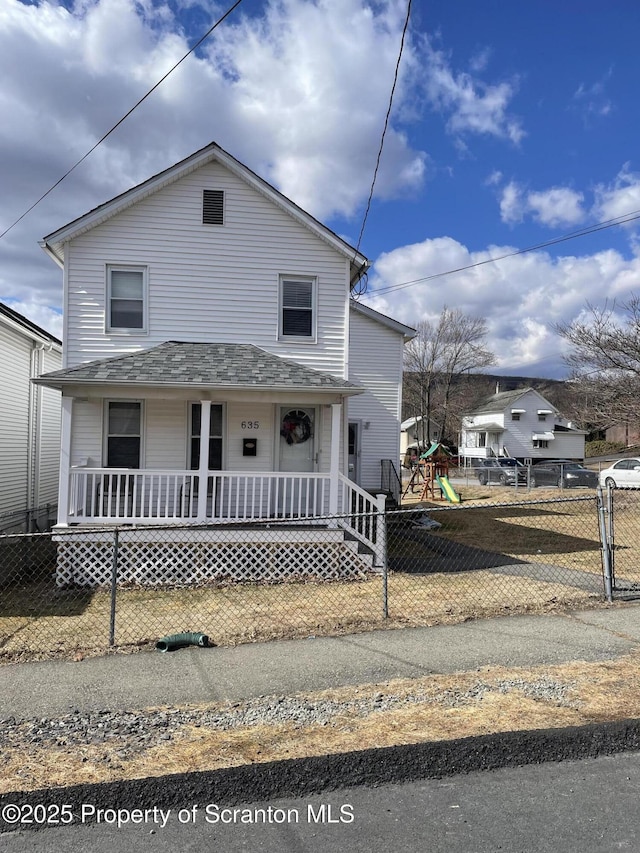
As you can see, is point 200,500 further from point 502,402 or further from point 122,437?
point 502,402

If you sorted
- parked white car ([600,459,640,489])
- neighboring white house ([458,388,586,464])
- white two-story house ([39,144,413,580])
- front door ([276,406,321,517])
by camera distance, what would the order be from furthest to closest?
neighboring white house ([458,388,586,464]) → parked white car ([600,459,640,489]) → front door ([276,406,321,517]) → white two-story house ([39,144,413,580])

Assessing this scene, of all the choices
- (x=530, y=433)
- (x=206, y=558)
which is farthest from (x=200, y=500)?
(x=530, y=433)

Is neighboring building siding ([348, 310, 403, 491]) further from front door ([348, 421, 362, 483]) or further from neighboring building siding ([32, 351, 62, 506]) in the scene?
neighboring building siding ([32, 351, 62, 506])

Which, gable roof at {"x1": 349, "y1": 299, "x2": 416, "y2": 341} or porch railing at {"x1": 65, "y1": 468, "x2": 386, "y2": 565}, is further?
gable roof at {"x1": 349, "y1": 299, "x2": 416, "y2": 341}

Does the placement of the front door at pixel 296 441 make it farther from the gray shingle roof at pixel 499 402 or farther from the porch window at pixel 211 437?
the gray shingle roof at pixel 499 402

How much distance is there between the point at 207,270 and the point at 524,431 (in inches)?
1738

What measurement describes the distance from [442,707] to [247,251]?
9843 mm

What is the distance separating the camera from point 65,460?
10.6 meters

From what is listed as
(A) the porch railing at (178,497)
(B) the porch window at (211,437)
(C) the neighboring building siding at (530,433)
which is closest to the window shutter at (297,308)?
(B) the porch window at (211,437)

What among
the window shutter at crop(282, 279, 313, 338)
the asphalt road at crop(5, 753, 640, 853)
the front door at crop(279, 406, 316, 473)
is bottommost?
the asphalt road at crop(5, 753, 640, 853)

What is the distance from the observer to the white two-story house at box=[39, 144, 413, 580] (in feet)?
38.2

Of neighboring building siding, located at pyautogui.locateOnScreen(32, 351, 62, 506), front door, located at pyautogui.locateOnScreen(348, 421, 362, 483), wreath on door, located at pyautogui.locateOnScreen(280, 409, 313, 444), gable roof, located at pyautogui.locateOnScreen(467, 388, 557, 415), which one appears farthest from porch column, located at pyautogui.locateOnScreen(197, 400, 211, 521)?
gable roof, located at pyautogui.locateOnScreen(467, 388, 557, 415)

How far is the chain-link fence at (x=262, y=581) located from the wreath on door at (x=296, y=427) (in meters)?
2.05

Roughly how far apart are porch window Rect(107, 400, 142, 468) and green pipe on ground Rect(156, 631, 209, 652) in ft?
20.4
